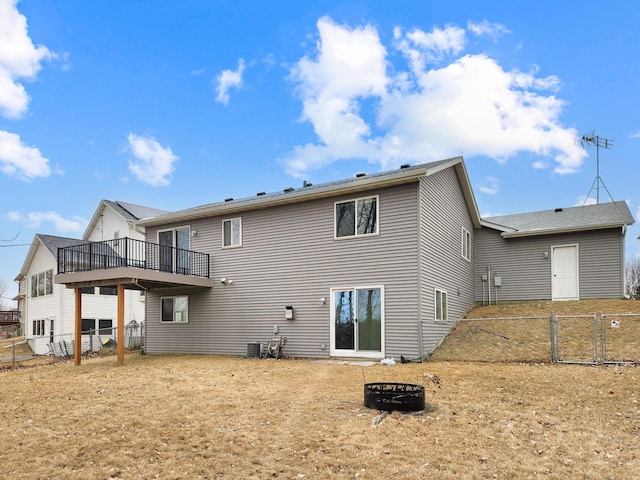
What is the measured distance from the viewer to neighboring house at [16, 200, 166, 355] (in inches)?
936

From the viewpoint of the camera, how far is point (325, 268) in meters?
13.0

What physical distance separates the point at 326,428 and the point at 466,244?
13118 millimetres

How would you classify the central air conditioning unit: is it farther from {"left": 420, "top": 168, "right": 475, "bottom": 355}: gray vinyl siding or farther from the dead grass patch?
{"left": 420, "top": 168, "right": 475, "bottom": 355}: gray vinyl siding

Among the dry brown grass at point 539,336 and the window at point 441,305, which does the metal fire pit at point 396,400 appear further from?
the window at point 441,305

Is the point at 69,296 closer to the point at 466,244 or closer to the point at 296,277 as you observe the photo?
the point at 296,277

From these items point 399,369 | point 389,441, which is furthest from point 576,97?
point 389,441

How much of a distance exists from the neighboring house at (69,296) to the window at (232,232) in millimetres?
10749

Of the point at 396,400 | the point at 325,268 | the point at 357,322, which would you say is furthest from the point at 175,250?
the point at 396,400

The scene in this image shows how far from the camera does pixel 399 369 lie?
10258 millimetres

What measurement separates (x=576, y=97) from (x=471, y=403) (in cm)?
1441

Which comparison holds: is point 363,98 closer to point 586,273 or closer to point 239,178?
point 239,178

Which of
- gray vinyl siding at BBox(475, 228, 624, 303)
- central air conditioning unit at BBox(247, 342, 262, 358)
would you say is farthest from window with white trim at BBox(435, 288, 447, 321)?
central air conditioning unit at BBox(247, 342, 262, 358)

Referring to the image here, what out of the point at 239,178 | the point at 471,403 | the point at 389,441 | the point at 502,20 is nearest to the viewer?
the point at 389,441

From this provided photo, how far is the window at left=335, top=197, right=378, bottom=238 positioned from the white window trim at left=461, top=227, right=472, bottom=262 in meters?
5.64
